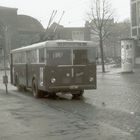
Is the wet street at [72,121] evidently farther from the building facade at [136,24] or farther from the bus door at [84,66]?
the building facade at [136,24]

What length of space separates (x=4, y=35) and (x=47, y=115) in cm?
8881

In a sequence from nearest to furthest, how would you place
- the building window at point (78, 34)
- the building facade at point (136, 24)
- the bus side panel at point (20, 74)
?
the bus side panel at point (20, 74) < the building facade at point (136, 24) < the building window at point (78, 34)

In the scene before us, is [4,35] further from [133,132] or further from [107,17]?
[133,132]

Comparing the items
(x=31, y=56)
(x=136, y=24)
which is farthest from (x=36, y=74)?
(x=136, y=24)

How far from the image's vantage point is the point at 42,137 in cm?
1010

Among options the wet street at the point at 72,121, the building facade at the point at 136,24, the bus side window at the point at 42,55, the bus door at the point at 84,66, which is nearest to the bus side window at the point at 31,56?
the bus side window at the point at 42,55

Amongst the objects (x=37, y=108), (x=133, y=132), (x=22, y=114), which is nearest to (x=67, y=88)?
(x=37, y=108)

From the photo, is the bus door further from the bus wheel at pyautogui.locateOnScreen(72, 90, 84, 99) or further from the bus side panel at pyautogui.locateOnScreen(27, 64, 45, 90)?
the bus side panel at pyautogui.locateOnScreen(27, 64, 45, 90)

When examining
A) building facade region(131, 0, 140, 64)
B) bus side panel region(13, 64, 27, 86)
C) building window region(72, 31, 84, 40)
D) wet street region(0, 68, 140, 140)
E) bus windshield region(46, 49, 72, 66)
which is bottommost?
wet street region(0, 68, 140, 140)

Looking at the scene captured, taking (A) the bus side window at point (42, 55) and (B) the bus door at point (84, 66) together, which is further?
(A) the bus side window at point (42, 55)

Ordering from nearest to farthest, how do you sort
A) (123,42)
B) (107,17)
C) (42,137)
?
(42,137) → (123,42) → (107,17)

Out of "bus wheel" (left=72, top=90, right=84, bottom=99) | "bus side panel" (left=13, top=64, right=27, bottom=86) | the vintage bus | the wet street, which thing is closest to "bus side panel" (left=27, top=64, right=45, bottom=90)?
the vintage bus

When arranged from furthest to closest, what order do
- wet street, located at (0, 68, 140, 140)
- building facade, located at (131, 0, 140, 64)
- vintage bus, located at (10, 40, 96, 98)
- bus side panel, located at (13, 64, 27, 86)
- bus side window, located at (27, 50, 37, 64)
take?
building facade, located at (131, 0, 140, 64)
bus side panel, located at (13, 64, 27, 86)
bus side window, located at (27, 50, 37, 64)
vintage bus, located at (10, 40, 96, 98)
wet street, located at (0, 68, 140, 140)

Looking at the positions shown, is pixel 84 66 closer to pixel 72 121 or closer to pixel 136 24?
pixel 72 121
